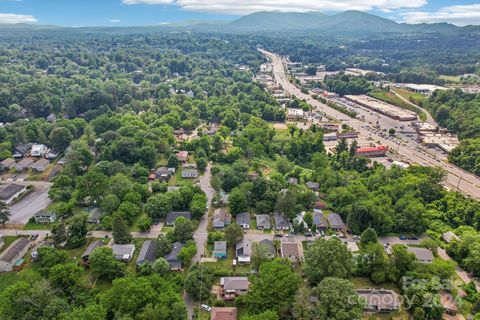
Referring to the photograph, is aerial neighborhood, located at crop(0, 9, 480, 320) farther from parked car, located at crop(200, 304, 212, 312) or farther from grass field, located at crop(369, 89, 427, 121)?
grass field, located at crop(369, 89, 427, 121)

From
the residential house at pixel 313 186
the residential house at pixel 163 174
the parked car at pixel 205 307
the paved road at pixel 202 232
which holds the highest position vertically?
the residential house at pixel 163 174


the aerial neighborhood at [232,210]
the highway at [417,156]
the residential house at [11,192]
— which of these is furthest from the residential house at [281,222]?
the residential house at [11,192]

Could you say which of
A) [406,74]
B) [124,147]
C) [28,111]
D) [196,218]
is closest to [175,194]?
[196,218]

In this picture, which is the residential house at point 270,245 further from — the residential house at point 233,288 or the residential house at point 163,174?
the residential house at point 163,174

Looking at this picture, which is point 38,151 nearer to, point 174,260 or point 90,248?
point 90,248

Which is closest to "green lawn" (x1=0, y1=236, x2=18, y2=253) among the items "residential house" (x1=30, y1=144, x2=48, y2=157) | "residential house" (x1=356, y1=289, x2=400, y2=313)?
"residential house" (x1=30, y1=144, x2=48, y2=157)

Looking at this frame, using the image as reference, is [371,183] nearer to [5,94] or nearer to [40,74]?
[5,94]

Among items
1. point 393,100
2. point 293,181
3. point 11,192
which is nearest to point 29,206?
point 11,192
